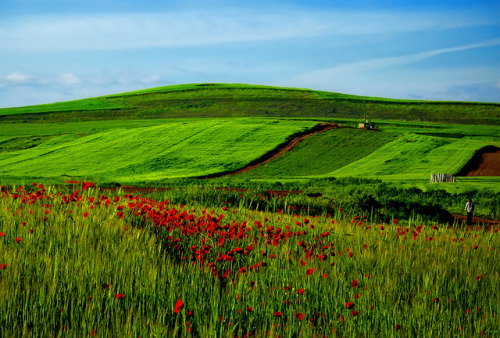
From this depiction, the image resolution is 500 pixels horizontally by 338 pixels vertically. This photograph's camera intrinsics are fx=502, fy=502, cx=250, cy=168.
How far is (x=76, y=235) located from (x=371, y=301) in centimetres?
452

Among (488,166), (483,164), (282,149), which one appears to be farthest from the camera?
(282,149)

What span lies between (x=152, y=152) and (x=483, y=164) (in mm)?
32742

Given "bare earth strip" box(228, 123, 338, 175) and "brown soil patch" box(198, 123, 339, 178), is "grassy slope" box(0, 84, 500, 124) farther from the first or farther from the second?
"brown soil patch" box(198, 123, 339, 178)

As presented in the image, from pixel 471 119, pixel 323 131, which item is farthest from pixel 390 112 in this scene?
pixel 323 131

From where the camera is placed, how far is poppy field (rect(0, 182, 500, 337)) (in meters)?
4.67

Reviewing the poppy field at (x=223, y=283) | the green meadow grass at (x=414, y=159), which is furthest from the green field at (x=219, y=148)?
the poppy field at (x=223, y=283)

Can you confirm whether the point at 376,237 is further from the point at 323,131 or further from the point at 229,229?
the point at 323,131

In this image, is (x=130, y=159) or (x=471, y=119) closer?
(x=130, y=159)

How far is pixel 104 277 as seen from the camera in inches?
224

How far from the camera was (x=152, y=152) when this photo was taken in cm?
5394

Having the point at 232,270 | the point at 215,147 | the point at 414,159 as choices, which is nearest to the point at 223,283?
the point at 232,270

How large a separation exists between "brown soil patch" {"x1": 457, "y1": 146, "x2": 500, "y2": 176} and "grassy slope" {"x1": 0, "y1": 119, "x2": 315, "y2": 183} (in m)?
19.4

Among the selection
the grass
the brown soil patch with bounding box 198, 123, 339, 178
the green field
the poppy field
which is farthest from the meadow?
the brown soil patch with bounding box 198, 123, 339, 178

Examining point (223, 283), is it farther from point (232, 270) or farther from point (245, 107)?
point (245, 107)
